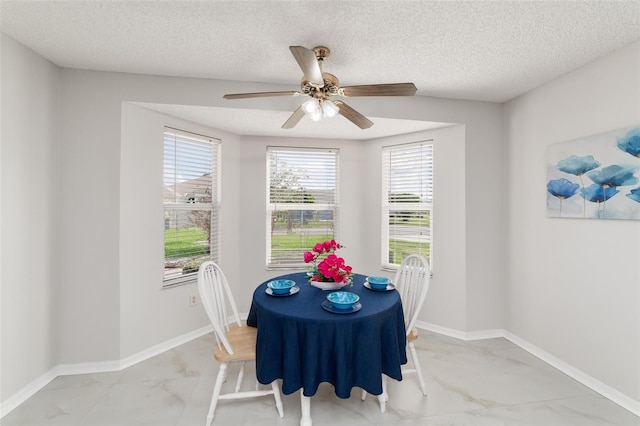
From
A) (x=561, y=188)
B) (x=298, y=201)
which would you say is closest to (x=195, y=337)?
(x=298, y=201)

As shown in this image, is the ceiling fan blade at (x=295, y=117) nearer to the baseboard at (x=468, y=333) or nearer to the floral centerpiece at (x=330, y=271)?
the floral centerpiece at (x=330, y=271)

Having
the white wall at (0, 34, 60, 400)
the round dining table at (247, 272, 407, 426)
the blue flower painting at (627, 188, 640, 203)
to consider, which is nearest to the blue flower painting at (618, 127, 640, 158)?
the blue flower painting at (627, 188, 640, 203)

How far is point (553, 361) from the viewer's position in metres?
2.42

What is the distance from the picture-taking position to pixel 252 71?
2.33 m

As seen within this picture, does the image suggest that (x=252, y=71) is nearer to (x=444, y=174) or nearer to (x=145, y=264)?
(x=145, y=264)

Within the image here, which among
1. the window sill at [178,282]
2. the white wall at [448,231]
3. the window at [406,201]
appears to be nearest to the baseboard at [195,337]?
the white wall at [448,231]

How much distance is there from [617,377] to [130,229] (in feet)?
12.8

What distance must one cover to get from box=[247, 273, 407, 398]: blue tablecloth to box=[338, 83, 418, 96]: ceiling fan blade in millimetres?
1328

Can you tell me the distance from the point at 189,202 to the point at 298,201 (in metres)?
1.26

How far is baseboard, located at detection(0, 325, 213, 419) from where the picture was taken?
6.16 feet

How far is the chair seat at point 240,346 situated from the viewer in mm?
1761

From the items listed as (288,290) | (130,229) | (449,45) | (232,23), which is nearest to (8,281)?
(130,229)

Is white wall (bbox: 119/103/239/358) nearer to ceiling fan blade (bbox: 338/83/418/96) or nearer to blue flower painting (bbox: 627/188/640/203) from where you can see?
ceiling fan blade (bbox: 338/83/418/96)

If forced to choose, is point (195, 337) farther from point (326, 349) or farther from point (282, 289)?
point (326, 349)
